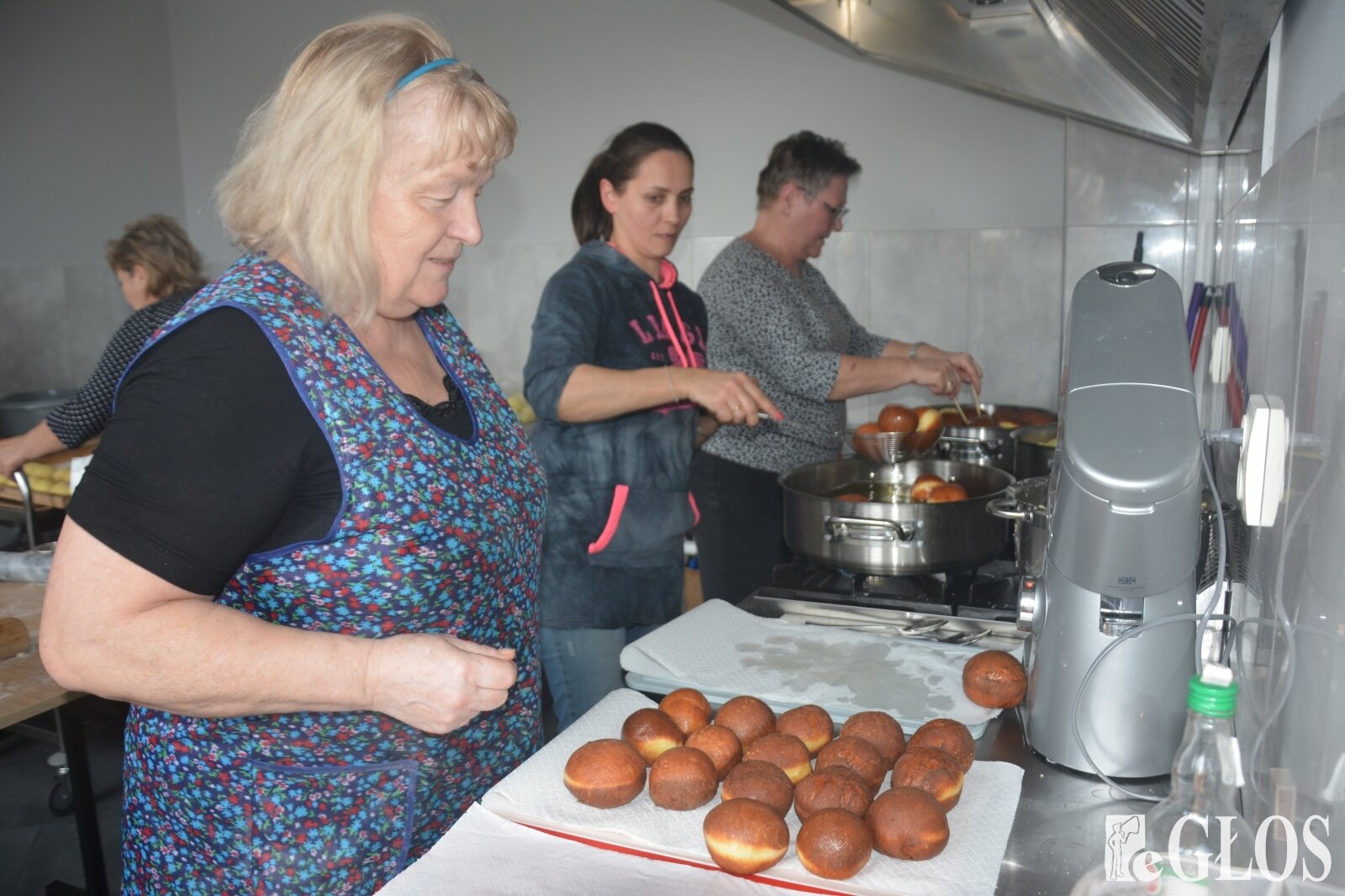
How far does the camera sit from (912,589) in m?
1.72

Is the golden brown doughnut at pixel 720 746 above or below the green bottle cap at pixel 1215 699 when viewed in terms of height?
below

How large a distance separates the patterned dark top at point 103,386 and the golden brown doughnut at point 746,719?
2.50 metres

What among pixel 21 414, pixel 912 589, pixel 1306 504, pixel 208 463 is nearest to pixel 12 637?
pixel 208 463

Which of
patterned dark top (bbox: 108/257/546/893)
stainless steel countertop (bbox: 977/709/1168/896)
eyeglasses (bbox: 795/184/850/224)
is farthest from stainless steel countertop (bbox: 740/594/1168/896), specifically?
eyeglasses (bbox: 795/184/850/224)

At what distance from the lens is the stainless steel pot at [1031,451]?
7.54 feet

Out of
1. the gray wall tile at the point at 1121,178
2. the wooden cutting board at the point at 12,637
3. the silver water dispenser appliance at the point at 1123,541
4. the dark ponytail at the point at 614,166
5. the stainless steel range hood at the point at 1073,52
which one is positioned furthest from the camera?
the gray wall tile at the point at 1121,178

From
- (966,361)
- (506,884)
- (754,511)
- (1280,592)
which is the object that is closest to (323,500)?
(506,884)

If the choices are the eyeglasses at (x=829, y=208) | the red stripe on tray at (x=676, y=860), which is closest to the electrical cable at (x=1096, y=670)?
the red stripe on tray at (x=676, y=860)

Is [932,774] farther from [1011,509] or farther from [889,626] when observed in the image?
[889,626]

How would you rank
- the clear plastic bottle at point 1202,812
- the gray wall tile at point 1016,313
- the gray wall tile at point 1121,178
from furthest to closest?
the gray wall tile at point 1016,313, the gray wall tile at point 1121,178, the clear plastic bottle at point 1202,812

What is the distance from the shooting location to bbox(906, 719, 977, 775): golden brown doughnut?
1037mm

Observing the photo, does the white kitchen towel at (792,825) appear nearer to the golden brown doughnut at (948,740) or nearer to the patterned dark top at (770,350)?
the golden brown doughnut at (948,740)

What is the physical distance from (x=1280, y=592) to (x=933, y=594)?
34.4 inches

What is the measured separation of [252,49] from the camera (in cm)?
491
